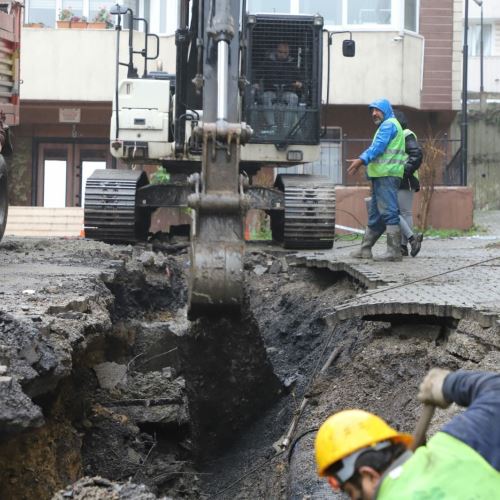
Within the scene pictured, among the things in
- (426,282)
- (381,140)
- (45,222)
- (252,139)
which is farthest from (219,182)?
(45,222)

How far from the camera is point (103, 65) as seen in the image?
76.5ft

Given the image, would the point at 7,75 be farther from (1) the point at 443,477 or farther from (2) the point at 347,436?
(1) the point at 443,477

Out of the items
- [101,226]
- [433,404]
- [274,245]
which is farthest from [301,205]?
[433,404]

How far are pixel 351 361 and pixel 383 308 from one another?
23.2 inches

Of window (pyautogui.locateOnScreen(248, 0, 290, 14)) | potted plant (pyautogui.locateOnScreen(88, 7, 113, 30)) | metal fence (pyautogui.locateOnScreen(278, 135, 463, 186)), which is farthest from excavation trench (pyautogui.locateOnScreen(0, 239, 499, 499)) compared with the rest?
potted plant (pyautogui.locateOnScreen(88, 7, 113, 30))

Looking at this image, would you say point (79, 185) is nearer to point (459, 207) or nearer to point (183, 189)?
point (459, 207)

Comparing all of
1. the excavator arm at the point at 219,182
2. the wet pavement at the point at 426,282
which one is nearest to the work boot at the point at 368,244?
the wet pavement at the point at 426,282

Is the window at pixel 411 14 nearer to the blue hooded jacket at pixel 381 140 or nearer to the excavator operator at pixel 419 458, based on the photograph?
the blue hooded jacket at pixel 381 140

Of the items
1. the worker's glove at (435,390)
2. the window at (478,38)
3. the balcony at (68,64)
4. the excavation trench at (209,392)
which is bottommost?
the excavation trench at (209,392)

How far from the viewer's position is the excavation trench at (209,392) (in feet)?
19.1

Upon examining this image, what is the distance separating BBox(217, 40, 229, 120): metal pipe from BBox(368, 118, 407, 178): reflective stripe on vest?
3196mm

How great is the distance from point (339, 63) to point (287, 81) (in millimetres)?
9003

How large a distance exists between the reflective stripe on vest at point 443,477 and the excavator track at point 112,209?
11.3 m

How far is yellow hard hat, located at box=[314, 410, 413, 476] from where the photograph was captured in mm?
3041
